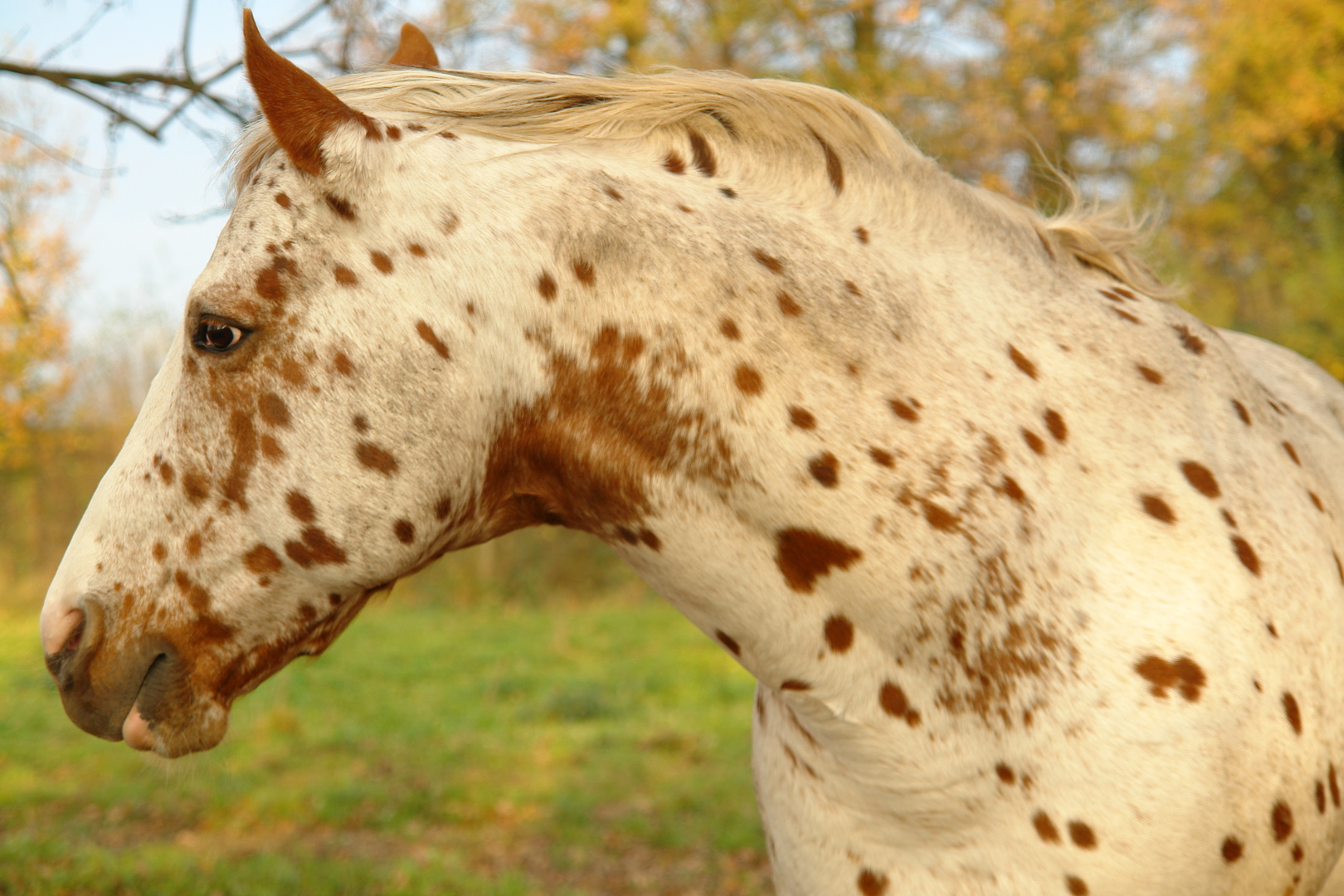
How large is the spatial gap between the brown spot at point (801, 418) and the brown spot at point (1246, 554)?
2.45ft

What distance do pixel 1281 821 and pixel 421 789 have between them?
4.94 metres

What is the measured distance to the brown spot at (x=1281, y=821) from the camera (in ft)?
5.08

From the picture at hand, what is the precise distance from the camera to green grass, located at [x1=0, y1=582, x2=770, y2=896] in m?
4.49

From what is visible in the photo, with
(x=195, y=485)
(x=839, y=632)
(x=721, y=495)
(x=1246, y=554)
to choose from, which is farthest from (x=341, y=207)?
(x=1246, y=554)

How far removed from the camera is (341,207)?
150 centimetres

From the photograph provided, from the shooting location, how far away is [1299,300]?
10.8 m

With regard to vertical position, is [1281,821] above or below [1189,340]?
below

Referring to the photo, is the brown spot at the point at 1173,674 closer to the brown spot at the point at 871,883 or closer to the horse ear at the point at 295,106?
the brown spot at the point at 871,883

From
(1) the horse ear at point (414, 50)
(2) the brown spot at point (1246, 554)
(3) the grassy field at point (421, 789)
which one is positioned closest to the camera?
(2) the brown spot at point (1246, 554)

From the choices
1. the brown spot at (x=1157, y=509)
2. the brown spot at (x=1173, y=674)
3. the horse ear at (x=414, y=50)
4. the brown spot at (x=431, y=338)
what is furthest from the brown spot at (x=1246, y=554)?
the horse ear at (x=414, y=50)

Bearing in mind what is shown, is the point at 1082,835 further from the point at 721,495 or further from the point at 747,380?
the point at 747,380

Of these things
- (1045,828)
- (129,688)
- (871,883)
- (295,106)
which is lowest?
(871,883)

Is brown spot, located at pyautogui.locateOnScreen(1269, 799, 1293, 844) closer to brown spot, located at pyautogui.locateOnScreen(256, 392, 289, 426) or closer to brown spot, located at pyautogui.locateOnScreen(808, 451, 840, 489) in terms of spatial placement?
brown spot, located at pyautogui.locateOnScreen(808, 451, 840, 489)

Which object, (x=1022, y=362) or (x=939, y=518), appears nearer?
(x=939, y=518)
